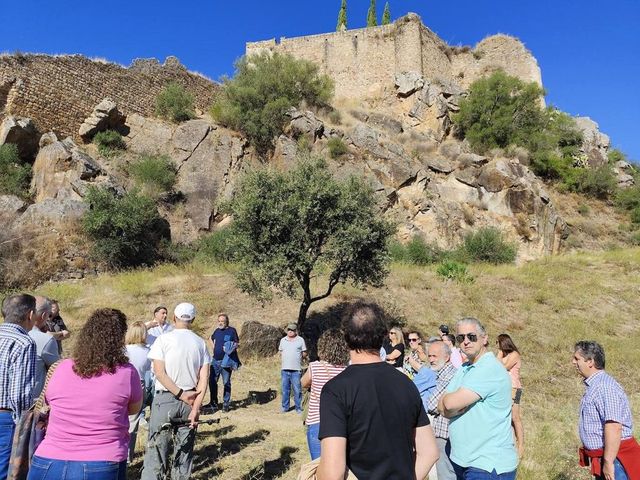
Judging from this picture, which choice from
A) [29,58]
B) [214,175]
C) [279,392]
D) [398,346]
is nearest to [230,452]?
[398,346]

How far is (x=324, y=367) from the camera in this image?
4.15 metres

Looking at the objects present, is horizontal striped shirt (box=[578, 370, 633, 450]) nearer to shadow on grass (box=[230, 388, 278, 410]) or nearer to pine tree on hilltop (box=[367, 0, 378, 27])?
shadow on grass (box=[230, 388, 278, 410])

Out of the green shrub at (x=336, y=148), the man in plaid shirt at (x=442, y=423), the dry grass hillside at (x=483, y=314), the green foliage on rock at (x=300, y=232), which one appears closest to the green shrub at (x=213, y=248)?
the dry grass hillside at (x=483, y=314)

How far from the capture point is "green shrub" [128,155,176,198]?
2195cm

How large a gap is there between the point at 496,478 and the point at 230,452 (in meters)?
4.37

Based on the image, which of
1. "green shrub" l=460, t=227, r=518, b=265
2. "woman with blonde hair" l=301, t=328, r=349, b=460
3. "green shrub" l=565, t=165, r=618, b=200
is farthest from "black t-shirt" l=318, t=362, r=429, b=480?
"green shrub" l=565, t=165, r=618, b=200

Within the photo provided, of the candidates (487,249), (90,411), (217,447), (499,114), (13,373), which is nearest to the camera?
(90,411)

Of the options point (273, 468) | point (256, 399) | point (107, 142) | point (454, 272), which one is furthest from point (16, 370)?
point (107, 142)

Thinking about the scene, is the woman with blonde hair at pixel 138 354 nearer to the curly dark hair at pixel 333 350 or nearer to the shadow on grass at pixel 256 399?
the curly dark hair at pixel 333 350

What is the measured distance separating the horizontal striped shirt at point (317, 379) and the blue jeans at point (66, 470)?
1819 millimetres

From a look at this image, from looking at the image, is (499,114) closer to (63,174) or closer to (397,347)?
(63,174)

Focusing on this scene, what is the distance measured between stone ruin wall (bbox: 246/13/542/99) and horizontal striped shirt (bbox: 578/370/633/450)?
30.6 meters

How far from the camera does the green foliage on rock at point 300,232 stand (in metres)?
12.4

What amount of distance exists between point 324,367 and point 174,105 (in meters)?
25.6
